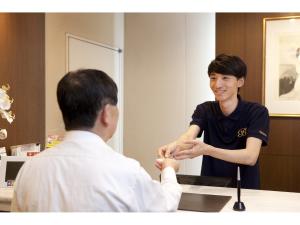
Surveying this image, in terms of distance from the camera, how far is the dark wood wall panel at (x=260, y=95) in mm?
3346

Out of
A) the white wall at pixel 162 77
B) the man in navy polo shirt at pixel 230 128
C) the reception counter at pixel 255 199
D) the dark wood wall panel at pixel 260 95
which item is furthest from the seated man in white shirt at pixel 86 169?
the white wall at pixel 162 77

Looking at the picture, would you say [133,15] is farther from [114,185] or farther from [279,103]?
[114,185]

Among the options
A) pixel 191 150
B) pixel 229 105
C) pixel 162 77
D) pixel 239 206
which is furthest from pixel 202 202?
pixel 162 77

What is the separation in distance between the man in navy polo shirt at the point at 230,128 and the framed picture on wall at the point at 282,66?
4.18 ft

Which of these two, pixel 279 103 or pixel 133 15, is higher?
pixel 133 15

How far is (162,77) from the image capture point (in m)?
4.45

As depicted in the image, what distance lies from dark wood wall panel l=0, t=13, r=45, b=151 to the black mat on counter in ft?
5.65

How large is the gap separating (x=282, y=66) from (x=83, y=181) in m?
2.84

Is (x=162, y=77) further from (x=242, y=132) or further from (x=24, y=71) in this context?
(x=242, y=132)

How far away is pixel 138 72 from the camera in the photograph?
14.9ft

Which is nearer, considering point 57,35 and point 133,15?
point 57,35

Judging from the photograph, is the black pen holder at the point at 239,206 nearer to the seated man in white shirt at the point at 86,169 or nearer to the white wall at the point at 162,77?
the seated man in white shirt at the point at 86,169
